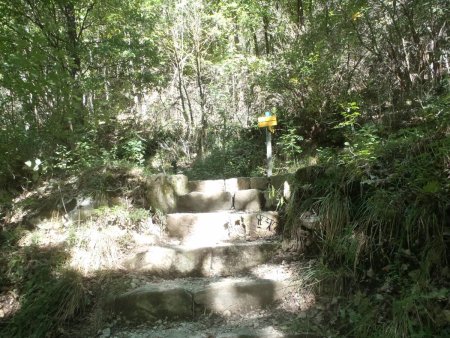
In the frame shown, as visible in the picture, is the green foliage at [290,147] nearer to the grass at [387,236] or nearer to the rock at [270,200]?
the rock at [270,200]

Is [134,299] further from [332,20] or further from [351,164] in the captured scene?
[332,20]

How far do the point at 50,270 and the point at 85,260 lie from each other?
1.05 ft

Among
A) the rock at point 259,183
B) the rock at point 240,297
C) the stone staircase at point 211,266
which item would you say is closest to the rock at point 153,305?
the stone staircase at point 211,266

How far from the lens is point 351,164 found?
10.3ft

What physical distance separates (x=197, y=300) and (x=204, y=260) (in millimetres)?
578

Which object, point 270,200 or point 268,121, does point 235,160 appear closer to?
point 268,121

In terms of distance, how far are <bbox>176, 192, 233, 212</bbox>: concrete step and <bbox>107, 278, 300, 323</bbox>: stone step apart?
68.8 inches

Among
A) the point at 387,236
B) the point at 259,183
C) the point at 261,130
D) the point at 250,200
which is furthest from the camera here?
the point at 261,130

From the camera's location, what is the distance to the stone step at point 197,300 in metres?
2.96

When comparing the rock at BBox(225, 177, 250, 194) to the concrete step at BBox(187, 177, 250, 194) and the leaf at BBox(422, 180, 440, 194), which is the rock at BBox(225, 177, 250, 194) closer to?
the concrete step at BBox(187, 177, 250, 194)

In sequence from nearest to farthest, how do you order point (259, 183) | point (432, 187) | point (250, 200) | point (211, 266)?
point (432, 187), point (211, 266), point (250, 200), point (259, 183)

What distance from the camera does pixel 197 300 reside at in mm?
2992

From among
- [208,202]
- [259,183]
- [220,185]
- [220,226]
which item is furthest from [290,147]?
[220,226]

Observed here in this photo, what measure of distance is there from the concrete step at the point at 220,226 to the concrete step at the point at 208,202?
0.54 metres
